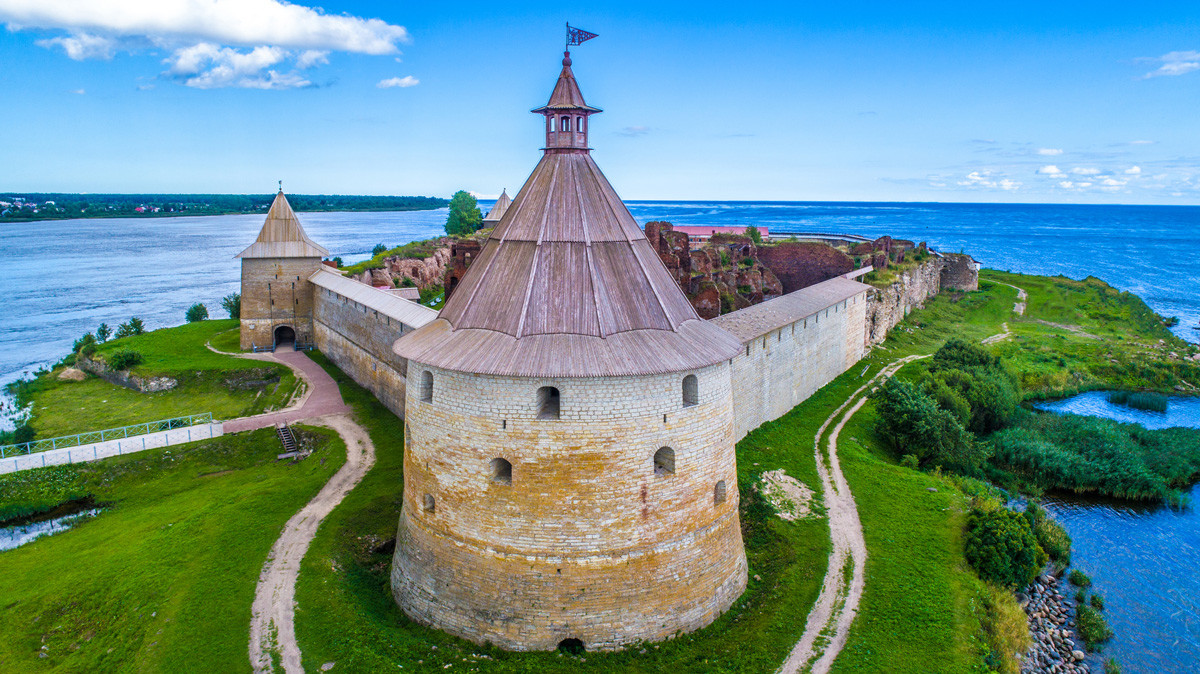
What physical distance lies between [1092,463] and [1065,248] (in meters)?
108

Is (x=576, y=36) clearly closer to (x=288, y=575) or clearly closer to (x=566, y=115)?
(x=566, y=115)

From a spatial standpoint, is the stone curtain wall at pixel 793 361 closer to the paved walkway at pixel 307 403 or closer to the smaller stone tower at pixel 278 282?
the paved walkway at pixel 307 403

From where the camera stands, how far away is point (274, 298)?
3612 cm

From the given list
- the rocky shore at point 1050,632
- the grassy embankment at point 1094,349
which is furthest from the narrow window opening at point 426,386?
the grassy embankment at point 1094,349

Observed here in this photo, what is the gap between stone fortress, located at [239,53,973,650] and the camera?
12.6 m

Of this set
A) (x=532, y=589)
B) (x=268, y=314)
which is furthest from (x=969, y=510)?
(x=268, y=314)

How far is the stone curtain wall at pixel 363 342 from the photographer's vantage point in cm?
2580

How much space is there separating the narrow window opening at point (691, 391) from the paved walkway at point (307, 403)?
17.6 metres

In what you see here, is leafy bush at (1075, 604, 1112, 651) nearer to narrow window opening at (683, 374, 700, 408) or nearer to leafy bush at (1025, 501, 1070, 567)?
leafy bush at (1025, 501, 1070, 567)

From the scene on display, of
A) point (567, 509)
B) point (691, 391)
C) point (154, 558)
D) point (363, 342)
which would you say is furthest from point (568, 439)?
point (363, 342)

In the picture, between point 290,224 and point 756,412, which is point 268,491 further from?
point 290,224

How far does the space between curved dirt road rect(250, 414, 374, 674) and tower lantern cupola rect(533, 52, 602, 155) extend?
11.1 m

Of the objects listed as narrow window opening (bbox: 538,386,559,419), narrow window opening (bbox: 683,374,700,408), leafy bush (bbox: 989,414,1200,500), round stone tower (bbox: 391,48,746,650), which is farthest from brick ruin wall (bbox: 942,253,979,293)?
narrow window opening (bbox: 538,386,559,419)

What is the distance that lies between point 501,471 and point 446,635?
3481mm
